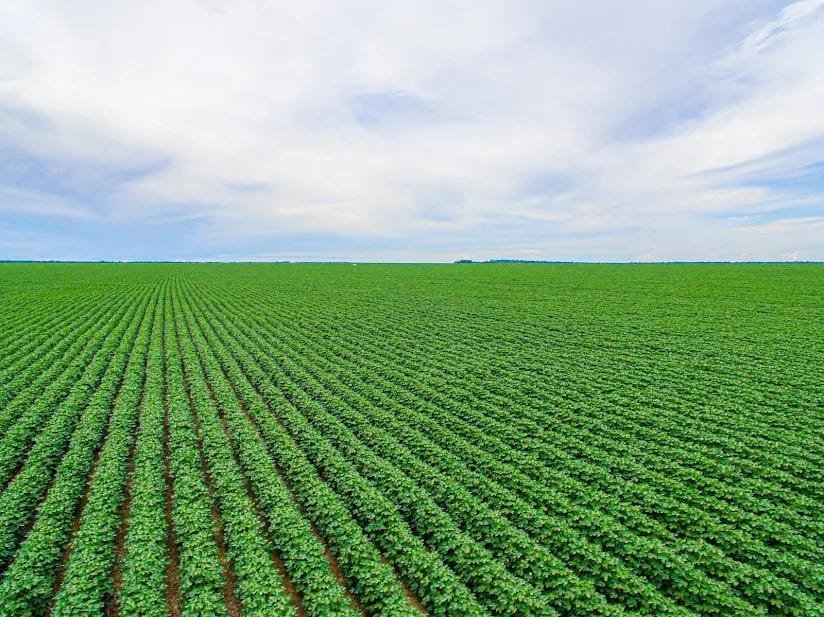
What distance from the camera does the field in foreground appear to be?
7730 mm

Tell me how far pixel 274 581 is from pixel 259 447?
5341 millimetres

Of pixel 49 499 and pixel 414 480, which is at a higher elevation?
pixel 49 499

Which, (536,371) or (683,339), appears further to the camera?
(683,339)

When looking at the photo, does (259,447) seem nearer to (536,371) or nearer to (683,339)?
(536,371)

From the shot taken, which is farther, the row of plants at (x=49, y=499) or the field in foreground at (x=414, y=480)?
the field in foreground at (x=414, y=480)

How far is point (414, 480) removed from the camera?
11.1m

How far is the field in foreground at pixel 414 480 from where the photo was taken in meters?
7.73

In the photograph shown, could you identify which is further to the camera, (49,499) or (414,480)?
(414,480)

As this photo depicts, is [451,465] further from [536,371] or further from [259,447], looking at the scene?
[536,371]

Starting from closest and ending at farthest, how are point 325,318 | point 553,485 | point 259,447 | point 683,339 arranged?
point 553,485, point 259,447, point 683,339, point 325,318

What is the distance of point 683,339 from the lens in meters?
25.4

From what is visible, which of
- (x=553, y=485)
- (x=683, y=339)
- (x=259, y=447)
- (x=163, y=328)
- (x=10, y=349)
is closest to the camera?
(x=553, y=485)

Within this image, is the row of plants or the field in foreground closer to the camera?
the row of plants

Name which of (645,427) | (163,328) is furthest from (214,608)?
(163,328)
